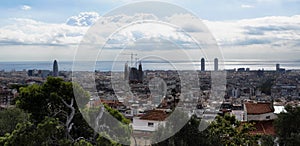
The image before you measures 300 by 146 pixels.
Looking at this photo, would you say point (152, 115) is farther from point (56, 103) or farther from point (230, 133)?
point (230, 133)

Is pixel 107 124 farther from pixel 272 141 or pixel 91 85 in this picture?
pixel 272 141

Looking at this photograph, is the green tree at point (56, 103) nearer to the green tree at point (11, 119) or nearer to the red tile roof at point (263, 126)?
the green tree at point (11, 119)

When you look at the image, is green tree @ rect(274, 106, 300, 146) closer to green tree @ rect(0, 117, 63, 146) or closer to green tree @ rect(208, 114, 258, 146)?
green tree @ rect(208, 114, 258, 146)

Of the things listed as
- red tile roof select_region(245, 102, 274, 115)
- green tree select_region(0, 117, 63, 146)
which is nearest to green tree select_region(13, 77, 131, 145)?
green tree select_region(0, 117, 63, 146)

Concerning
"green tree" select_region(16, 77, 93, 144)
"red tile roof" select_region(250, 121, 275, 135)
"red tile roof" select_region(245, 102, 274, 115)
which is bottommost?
"red tile roof" select_region(250, 121, 275, 135)

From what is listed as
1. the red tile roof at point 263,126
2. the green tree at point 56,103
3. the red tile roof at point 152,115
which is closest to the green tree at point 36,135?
the green tree at point 56,103

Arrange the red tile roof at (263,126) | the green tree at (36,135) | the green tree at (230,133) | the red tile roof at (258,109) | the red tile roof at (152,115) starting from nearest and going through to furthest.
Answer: the green tree at (36,135) < the green tree at (230,133) < the red tile roof at (152,115) < the red tile roof at (263,126) < the red tile roof at (258,109)

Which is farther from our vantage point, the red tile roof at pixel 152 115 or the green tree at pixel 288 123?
the red tile roof at pixel 152 115

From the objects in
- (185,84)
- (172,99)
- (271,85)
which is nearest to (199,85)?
(185,84)

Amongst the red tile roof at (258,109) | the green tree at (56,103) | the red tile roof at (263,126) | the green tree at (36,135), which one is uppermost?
the green tree at (56,103)

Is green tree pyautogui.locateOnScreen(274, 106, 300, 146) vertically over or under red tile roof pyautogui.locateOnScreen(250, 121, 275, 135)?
over

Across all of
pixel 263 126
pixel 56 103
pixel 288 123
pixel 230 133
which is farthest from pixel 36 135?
pixel 263 126
